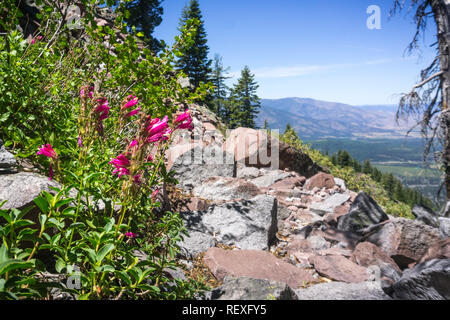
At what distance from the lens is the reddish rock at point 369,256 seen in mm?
4012

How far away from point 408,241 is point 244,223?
9.36ft

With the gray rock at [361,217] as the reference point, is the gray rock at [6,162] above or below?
above

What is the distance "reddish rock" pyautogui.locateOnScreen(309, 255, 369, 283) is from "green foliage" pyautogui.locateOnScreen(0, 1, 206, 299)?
2.39 m

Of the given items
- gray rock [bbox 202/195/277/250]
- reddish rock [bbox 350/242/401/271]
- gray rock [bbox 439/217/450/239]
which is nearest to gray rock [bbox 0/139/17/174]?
gray rock [bbox 202/195/277/250]

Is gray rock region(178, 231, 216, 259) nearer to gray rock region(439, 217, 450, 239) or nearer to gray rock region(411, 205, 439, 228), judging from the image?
gray rock region(439, 217, 450, 239)

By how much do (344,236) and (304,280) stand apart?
216cm

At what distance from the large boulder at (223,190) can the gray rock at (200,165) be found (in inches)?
11.9

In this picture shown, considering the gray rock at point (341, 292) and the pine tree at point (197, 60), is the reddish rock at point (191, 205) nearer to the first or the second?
the gray rock at point (341, 292)

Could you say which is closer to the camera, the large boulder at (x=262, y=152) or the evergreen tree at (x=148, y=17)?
the large boulder at (x=262, y=152)

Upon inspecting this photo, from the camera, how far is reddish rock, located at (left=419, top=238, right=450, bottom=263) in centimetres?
362

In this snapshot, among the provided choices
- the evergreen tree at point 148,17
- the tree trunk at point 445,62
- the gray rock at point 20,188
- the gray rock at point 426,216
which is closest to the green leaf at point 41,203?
the gray rock at point 20,188
